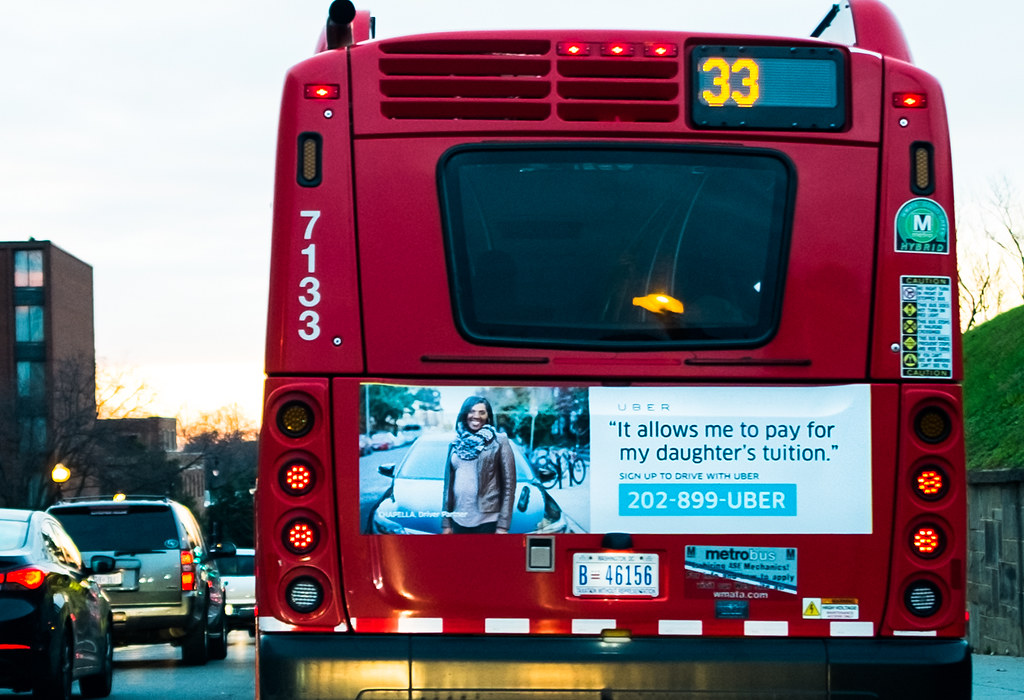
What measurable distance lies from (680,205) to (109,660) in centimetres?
985

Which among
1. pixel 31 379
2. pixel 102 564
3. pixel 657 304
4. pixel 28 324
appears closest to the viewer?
pixel 657 304

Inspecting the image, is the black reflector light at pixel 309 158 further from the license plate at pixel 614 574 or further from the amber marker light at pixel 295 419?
the license plate at pixel 614 574

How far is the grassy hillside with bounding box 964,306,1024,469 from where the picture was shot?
2120 centimetres

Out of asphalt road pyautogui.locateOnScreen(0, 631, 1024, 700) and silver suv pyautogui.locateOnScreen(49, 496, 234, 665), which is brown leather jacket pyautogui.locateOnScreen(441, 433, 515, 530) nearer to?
asphalt road pyautogui.locateOnScreen(0, 631, 1024, 700)

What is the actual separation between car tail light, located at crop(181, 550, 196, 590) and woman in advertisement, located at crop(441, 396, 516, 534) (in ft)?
44.2

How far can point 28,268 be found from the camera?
101 meters

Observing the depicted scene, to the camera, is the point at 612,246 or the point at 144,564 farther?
the point at 144,564

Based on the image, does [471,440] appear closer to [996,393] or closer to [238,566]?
[996,393]

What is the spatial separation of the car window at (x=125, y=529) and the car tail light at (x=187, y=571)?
0.54ft

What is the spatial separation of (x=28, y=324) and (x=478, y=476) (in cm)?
9884

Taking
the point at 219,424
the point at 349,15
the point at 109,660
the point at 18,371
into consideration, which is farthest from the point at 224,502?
the point at 349,15

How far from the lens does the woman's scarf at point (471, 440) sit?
20.6 ft

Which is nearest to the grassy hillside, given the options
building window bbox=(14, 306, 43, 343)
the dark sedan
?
the dark sedan

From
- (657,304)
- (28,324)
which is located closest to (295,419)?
(657,304)
